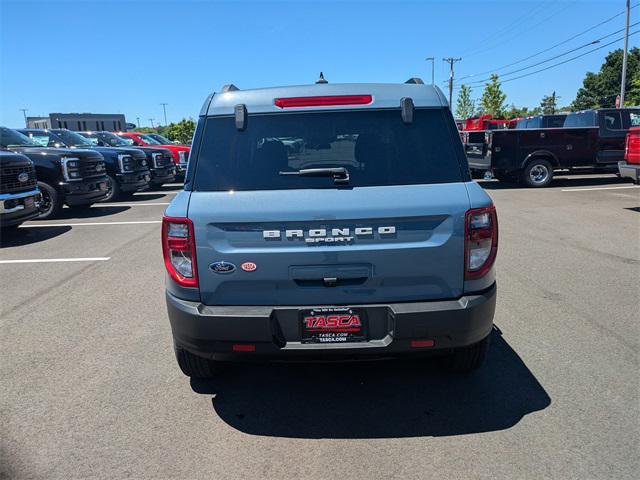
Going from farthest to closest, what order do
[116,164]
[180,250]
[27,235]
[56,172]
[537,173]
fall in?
[537,173] → [116,164] → [56,172] → [27,235] → [180,250]

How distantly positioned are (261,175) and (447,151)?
1.16 meters

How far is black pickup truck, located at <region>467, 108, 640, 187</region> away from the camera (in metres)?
14.3

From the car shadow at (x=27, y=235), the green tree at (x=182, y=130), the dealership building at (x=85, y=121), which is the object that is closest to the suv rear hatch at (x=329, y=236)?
the car shadow at (x=27, y=235)

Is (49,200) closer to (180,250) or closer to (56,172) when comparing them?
(56,172)

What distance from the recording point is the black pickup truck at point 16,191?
8.55m

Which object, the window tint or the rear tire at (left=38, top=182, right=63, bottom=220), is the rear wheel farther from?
the rear tire at (left=38, top=182, right=63, bottom=220)

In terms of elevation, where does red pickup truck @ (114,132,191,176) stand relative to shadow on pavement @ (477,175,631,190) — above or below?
above

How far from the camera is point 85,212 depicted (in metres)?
12.4

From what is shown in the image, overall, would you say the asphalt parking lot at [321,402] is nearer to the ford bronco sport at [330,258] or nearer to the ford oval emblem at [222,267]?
the ford bronco sport at [330,258]

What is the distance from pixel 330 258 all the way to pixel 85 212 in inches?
442

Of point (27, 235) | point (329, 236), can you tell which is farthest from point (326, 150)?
point (27, 235)

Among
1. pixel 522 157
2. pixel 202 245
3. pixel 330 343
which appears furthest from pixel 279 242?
pixel 522 157

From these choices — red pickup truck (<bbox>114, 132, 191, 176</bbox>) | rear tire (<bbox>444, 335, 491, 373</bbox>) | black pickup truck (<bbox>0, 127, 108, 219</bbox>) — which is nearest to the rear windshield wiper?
rear tire (<bbox>444, 335, 491, 373</bbox>)

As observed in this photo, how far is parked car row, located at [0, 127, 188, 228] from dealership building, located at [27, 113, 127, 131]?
57467 millimetres
